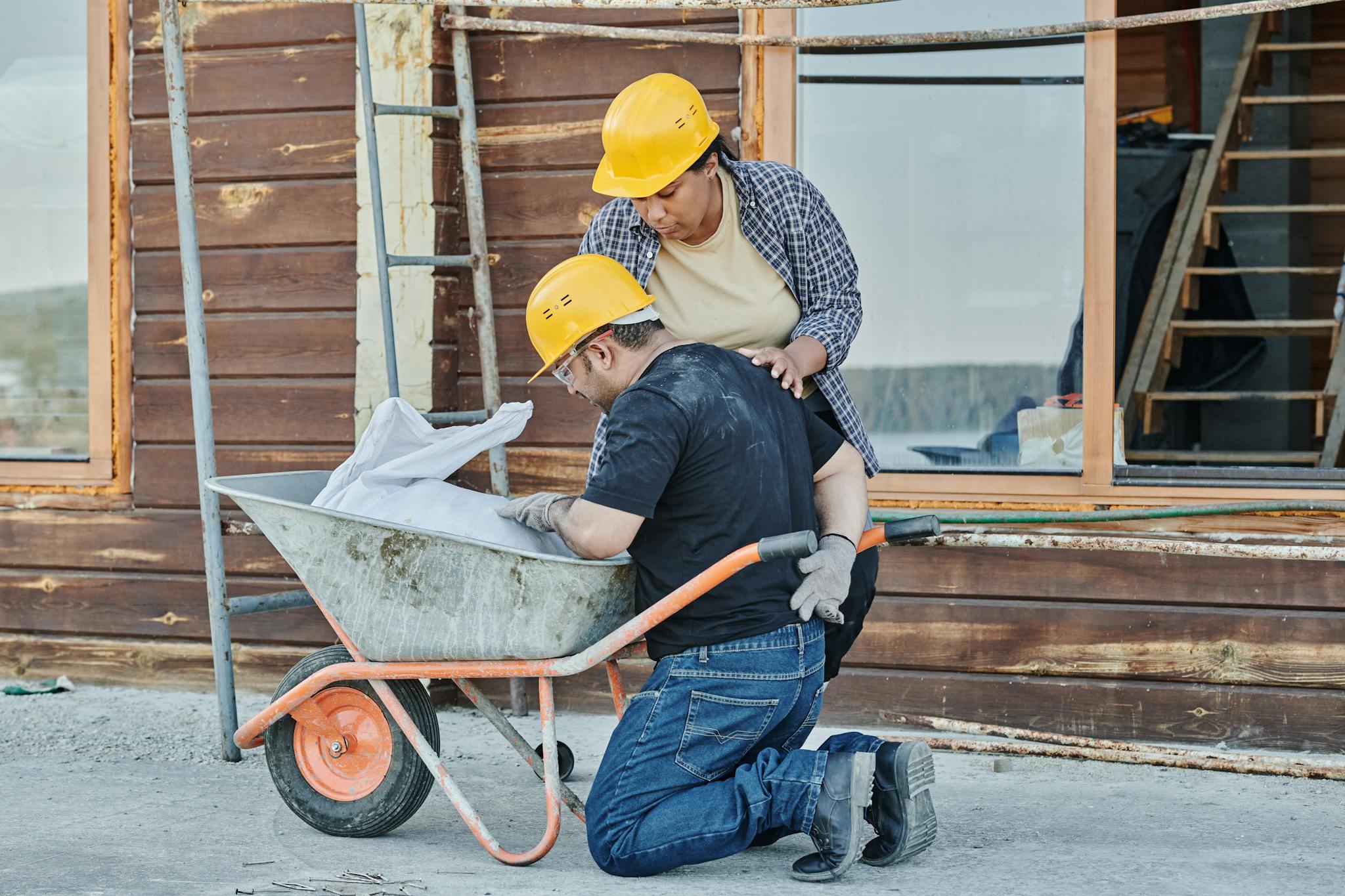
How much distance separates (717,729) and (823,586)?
0.36m

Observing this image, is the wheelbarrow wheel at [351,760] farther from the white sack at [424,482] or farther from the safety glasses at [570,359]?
the safety glasses at [570,359]

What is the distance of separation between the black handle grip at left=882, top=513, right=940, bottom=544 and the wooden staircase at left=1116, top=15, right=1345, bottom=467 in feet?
9.39

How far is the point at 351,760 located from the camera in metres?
3.08

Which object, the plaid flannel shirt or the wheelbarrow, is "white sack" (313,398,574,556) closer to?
the wheelbarrow

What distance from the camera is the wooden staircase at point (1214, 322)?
538cm

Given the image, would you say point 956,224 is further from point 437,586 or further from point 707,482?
point 437,586

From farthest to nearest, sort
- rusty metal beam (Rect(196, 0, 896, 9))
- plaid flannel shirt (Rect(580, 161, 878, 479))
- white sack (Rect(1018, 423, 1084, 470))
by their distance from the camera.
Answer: white sack (Rect(1018, 423, 1084, 470)) < rusty metal beam (Rect(196, 0, 896, 9)) < plaid flannel shirt (Rect(580, 161, 878, 479))

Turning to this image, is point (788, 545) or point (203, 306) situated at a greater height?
point (203, 306)

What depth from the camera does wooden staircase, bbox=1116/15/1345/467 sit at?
5379mm

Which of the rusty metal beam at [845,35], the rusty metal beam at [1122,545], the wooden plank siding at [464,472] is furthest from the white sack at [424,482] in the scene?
the rusty metal beam at [845,35]

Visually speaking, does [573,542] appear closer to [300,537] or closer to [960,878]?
[300,537]

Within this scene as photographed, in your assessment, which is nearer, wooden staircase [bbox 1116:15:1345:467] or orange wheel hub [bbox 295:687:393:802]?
orange wheel hub [bbox 295:687:393:802]

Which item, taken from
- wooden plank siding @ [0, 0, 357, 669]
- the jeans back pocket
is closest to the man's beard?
the jeans back pocket

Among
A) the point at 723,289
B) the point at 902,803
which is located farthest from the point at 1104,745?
the point at 723,289
